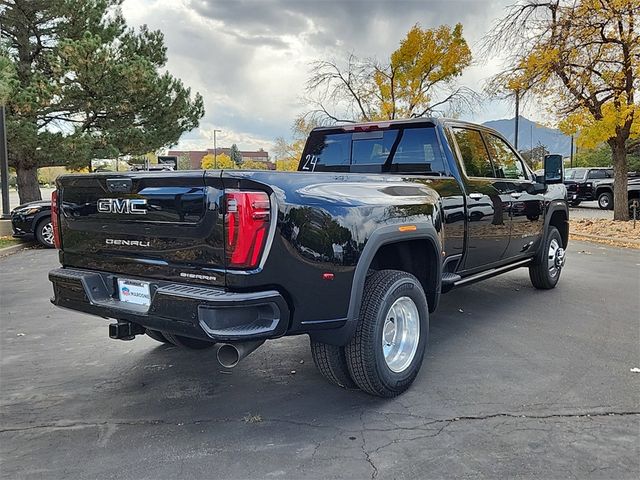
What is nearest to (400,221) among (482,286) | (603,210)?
(482,286)

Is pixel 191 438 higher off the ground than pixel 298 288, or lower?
lower

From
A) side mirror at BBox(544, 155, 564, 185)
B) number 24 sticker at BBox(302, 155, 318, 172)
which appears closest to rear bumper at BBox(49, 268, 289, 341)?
number 24 sticker at BBox(302, 155, 318, 172)

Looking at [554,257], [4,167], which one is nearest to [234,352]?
[554,257]

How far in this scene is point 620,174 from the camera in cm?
1421

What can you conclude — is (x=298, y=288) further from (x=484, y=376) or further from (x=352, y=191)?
(x=484, y=376)

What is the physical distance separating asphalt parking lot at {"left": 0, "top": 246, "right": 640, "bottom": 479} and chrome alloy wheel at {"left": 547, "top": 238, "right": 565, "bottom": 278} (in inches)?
57.1

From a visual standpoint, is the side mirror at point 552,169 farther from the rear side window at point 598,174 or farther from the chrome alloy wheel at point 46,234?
the rear side window at point 598,174

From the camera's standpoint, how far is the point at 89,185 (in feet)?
11.0

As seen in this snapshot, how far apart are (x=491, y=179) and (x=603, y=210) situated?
18.8 meters

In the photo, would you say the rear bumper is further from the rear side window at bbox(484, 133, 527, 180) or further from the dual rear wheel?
the rear side window at bbox(484, 133, 527, 180)

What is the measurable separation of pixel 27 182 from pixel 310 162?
15380 millimetres

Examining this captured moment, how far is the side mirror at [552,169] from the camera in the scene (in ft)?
19.9

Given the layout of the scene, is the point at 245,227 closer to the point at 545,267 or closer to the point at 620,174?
the point at 545,267

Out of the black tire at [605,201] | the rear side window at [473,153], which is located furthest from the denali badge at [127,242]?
the black tire at [605,201]
